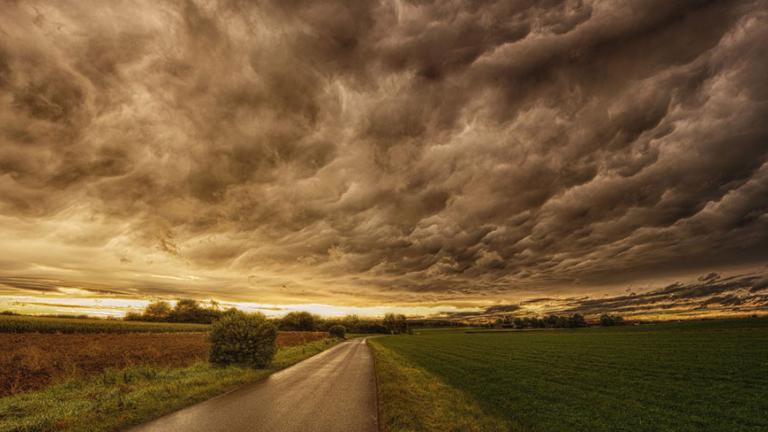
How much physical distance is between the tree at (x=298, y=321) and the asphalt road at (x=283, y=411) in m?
133

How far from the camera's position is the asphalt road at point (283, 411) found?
9.45 m

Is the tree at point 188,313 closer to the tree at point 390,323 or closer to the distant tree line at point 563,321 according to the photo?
the tree at point 390,323

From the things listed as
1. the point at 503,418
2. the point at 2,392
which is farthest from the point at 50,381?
the point at 503,418

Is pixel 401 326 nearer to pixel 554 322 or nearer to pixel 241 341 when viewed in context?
pixel 554 322

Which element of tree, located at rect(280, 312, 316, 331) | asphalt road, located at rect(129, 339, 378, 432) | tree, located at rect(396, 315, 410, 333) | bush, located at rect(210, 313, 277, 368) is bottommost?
tree, located at rect(396, 315, 410, 333)

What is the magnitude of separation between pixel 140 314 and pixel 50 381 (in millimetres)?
128534

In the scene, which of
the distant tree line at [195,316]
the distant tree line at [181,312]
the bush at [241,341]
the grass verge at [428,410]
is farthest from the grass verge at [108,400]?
the distant tree line at [181,312]

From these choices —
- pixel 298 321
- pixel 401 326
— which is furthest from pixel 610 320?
pixel 298 321

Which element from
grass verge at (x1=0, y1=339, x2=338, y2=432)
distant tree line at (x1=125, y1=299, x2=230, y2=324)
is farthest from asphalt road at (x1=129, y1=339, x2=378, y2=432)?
distant tree line at (x1=125, y1=299, x2=230, y2=324)

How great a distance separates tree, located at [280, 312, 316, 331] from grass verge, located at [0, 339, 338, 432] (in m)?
130

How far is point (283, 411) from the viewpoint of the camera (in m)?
11.3

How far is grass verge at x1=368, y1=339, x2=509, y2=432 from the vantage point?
10.6 meters

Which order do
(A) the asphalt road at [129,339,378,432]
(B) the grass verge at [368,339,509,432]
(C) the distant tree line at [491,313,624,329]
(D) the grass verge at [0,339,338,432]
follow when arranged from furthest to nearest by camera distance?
(C) the distant tree line at [491,313,624,329]
(B) the grass verge at [368,339,509,432]
(A) the asphalt road at [129,339,378,432]
(D) the grass verge at [0,339,338,432]

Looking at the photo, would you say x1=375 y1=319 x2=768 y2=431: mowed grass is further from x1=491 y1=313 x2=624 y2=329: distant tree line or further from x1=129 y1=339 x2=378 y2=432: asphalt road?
x1=491 y1=313 x2=624 y2=329: distant tree line
